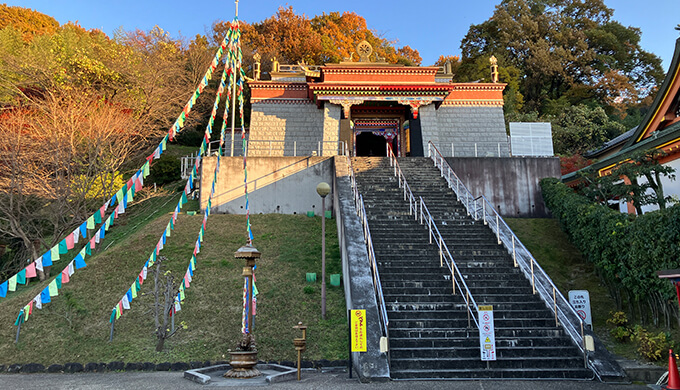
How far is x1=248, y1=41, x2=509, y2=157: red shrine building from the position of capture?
2197 centimetres

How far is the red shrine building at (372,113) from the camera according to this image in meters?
22.0

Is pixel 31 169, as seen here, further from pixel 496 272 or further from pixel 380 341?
pixel 496 272

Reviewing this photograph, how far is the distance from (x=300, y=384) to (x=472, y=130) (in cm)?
1941

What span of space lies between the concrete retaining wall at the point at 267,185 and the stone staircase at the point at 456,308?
463 cm

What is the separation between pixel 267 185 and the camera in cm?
1798

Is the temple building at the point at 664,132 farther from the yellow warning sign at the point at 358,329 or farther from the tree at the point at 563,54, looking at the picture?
the tree at the point at 563,54

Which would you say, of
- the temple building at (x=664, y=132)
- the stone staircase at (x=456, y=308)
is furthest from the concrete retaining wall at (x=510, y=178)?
the stone staircase at (x=456, y=308)

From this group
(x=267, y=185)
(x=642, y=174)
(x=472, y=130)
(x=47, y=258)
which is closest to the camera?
(x=47, y=258)

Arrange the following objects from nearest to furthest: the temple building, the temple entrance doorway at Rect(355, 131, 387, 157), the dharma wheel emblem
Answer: the temple building
the dharma wheel emblem
the temple entrance doorway at Rect(355, 131, 387, 157)

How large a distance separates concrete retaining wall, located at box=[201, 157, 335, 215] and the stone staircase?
4.63 m

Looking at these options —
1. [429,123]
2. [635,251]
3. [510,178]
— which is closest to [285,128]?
[429,123]

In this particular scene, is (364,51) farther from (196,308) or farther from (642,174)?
(196,308)

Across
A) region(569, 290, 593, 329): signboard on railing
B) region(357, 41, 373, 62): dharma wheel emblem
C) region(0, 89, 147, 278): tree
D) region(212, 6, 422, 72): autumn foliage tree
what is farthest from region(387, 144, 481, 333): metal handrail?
region(212, 6, 422, 72): autumn foliage tree

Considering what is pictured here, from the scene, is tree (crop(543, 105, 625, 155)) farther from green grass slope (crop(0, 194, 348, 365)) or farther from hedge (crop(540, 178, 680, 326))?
green grass slope (crop(0, 194, 348, 365))
